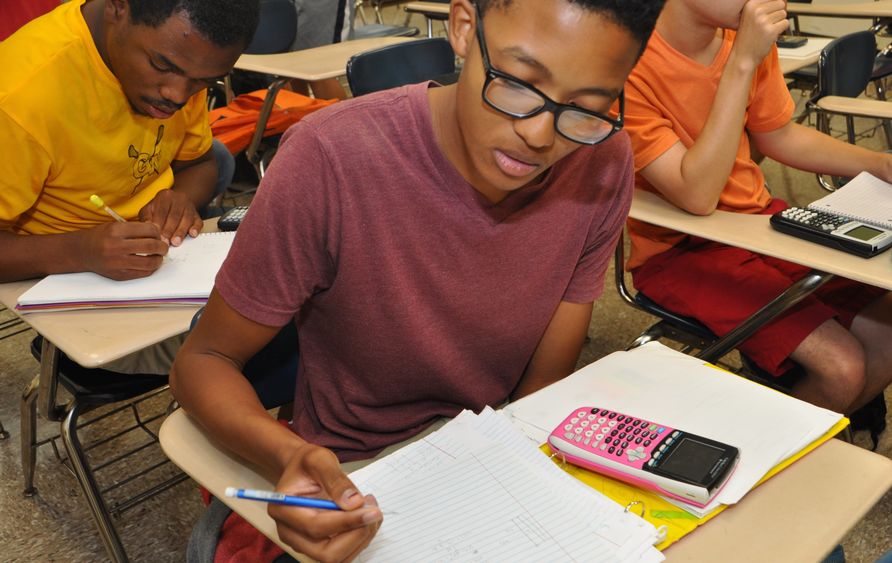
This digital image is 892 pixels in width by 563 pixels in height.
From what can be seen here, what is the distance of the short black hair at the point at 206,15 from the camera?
4.91 ft

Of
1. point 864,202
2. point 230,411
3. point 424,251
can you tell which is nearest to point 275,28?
point 864,202

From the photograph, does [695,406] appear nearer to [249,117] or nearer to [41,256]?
[41,256]

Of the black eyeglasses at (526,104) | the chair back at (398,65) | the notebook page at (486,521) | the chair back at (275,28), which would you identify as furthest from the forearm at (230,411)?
the chair back at (275,28)

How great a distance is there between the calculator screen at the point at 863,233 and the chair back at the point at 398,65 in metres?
1.28

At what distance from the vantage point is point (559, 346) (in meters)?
1.25

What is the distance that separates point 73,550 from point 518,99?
1.62 metres

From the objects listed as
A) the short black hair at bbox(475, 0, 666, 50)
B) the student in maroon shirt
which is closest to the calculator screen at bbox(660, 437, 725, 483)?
the student in maroon shirt

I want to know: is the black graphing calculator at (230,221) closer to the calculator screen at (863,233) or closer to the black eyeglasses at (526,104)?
the black eyeglasses at (526,104)

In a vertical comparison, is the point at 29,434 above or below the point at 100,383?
below

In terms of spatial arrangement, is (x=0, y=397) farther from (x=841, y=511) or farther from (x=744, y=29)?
(x=841, y=511)

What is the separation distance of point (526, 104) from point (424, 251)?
0.24 metres

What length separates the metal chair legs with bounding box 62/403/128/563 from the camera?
5.20 feet

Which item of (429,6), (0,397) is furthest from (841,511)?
(429,6)

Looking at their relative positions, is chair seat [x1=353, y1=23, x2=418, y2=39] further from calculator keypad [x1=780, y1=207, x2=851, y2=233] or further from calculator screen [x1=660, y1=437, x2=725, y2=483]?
calculator screen [x1=660, y1=437, x2=725, y2=483]
